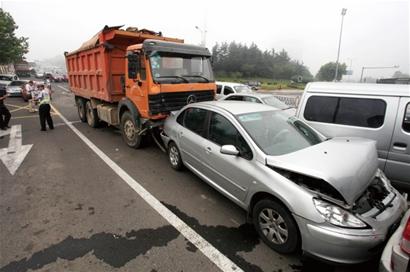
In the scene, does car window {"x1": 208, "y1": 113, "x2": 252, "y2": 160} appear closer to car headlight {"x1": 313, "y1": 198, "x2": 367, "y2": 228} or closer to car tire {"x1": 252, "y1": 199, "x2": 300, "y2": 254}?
car tire {"x1": 252, "y1": 199, "x2": 300, "y2": 254}

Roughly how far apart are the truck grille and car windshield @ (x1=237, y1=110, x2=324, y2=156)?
8.21 feet

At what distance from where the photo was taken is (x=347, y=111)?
→ 14.4 feet

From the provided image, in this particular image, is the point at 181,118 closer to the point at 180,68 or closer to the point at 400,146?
the point at 180,68

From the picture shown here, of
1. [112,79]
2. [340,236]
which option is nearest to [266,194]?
[340,236]

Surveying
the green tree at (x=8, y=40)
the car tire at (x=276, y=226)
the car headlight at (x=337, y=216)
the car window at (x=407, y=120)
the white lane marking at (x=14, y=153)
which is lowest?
the white lane marking at (x=14, y=153)

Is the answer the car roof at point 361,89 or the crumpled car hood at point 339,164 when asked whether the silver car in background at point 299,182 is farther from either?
the car roof at point 361,89

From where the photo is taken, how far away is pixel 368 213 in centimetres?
255

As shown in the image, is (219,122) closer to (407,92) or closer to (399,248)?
(399,248)

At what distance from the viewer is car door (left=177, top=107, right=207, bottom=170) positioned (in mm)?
4257

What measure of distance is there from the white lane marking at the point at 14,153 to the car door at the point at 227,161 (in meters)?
4.28

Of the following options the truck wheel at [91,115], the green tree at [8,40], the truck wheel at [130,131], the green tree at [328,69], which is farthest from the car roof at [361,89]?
the green tree at [328,69]

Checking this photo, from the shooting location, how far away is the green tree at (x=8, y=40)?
25986mm

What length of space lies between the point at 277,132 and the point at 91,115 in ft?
25.1

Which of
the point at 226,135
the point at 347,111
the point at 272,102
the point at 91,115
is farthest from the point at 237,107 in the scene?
the point at 91,115
